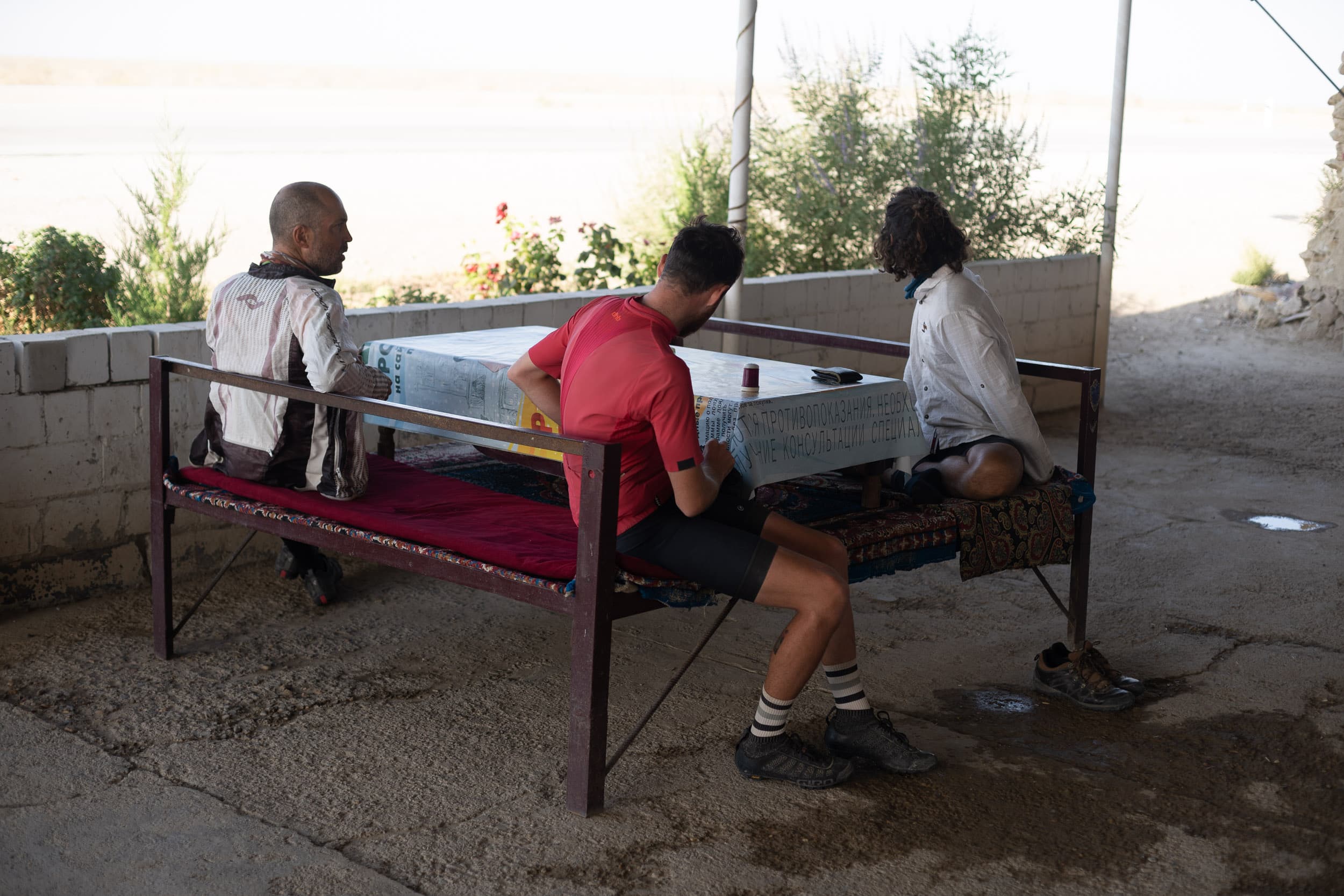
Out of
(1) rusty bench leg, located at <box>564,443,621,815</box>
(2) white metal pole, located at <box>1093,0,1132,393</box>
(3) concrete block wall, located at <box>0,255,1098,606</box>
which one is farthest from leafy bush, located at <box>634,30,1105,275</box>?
(1) rusty bench leg, located at <box>564,443,621,815</box>

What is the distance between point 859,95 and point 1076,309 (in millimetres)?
2199

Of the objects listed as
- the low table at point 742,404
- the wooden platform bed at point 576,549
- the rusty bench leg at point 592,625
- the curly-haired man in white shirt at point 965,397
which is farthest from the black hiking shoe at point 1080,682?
the rusty bench leg at point 592,625

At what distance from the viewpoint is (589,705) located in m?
3.21

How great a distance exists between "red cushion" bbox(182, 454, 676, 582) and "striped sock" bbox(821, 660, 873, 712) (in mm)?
581

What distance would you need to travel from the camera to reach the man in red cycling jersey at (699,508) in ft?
10.4

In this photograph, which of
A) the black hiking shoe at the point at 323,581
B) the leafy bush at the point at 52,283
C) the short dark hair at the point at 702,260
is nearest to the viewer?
the short dark hair at the point at 702,260

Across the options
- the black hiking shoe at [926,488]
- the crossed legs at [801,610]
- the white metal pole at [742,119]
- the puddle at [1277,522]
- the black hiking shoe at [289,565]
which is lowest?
the black hiking shoe at [289,565]

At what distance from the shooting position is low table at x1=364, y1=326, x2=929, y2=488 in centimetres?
386

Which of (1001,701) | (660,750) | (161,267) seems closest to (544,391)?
(660,750)

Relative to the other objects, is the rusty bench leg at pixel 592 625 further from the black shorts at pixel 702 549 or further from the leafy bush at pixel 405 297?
the leafy bush at pixel 405 297

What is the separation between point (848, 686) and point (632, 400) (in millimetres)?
1042

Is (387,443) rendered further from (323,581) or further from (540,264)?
(540,264)

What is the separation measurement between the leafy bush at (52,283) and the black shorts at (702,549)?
462 cm

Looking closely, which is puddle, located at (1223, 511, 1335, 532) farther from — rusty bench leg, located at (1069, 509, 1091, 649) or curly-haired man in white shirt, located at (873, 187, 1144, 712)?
curly-haired man in white shirt, located at (873, 187, 1144, 712)
